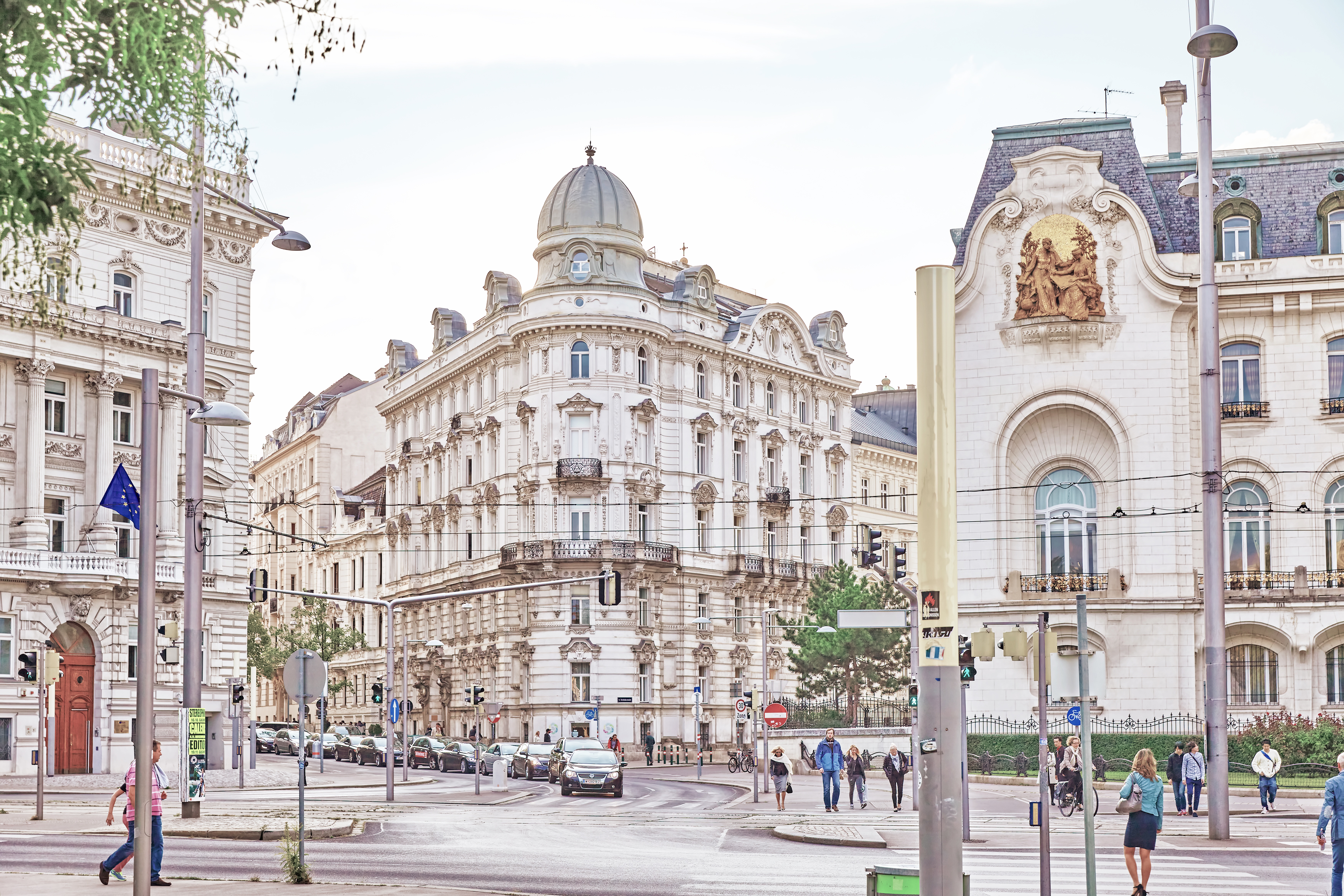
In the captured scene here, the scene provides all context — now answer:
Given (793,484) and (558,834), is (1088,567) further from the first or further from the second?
(793,484)

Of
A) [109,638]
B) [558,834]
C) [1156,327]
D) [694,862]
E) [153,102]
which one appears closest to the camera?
[153,102]

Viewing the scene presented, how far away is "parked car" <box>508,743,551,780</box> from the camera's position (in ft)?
200

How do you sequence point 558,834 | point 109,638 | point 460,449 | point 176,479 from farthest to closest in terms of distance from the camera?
point 460,449
point 176,479
point 109,638
point 558,834

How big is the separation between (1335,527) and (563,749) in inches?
953

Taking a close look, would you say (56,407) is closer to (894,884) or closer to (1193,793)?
(1193,793)

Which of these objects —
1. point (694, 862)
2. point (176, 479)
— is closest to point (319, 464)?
point (176, 479)

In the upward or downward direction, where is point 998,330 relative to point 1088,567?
upward

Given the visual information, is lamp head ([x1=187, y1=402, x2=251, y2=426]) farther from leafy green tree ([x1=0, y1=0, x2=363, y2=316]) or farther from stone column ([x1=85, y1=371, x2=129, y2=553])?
stone column ([x1=85, y1=371, x2=129, y2=553])

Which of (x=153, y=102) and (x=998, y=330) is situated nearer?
(x=153, y=102)

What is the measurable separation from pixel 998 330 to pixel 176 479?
2882cm

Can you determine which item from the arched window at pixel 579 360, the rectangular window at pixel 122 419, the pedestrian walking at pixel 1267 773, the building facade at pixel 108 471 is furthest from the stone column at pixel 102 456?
the pedestrian walking at pixel 1267 773

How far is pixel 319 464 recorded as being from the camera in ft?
355

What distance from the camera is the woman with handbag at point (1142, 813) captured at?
18094 mm

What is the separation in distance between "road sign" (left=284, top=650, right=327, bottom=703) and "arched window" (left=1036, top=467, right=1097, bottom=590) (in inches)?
1167
